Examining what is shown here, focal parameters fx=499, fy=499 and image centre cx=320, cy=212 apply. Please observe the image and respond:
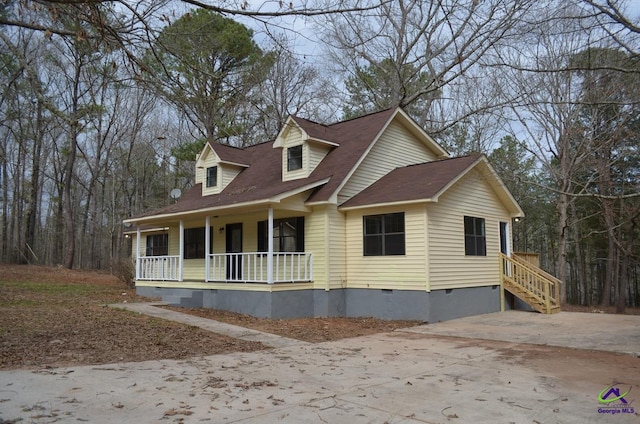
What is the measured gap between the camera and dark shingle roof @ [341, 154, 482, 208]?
1329cm

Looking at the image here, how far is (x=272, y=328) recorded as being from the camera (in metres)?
12.0

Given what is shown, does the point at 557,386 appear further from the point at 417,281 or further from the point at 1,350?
the point at 1,350

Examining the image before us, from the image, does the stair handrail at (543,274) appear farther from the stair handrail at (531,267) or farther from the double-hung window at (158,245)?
the double-hung window at (158,245)

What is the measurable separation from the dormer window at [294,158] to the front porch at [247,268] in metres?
2.95

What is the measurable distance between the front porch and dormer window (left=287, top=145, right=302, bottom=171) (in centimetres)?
295

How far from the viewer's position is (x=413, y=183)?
46.5ft

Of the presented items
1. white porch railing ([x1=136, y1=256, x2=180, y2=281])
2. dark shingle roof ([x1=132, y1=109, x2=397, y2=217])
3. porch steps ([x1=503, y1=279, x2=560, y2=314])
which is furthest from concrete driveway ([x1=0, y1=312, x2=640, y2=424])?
white porch railing ([x1=136, y1=256, x2=180, y2=281])

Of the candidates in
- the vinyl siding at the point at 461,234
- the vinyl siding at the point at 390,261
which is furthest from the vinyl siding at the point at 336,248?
the vinyl siding at the point at 461,234

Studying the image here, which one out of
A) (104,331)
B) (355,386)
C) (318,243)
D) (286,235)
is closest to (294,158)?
(286,235)

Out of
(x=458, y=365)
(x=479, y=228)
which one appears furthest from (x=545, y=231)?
(x=458, y=365)

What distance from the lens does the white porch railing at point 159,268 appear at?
17.9 meters

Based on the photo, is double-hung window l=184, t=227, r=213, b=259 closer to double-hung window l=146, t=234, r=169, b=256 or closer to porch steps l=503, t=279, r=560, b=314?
double-hung window l=146, t=234, r=169, b=256

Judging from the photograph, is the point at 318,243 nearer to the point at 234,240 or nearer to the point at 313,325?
the point at 313,325

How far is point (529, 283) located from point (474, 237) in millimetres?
2634
